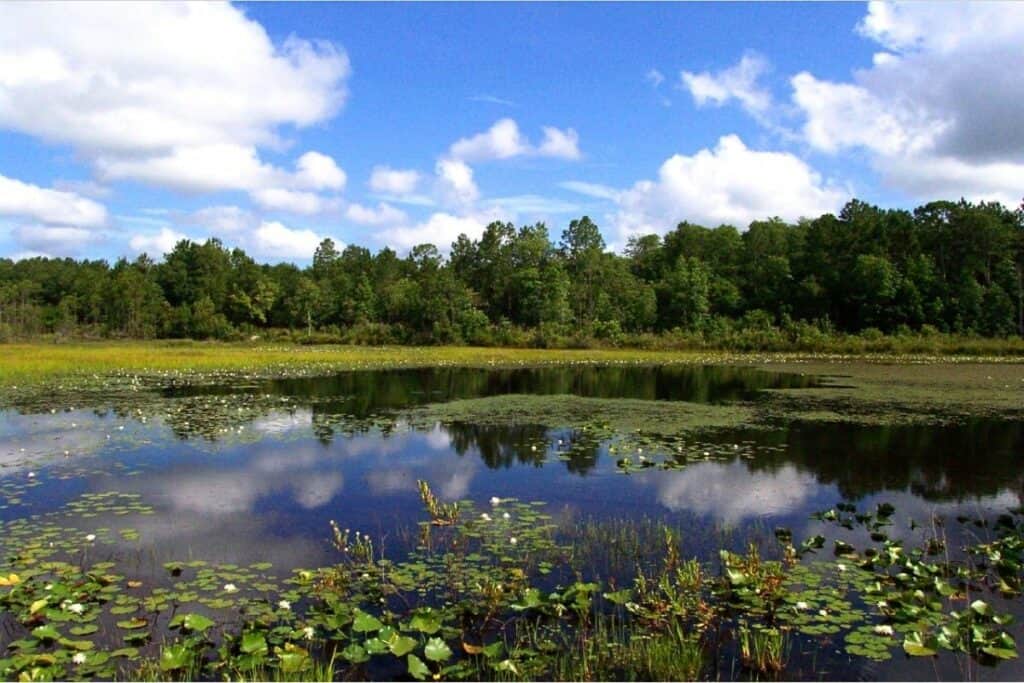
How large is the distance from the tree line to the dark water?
43.3 m

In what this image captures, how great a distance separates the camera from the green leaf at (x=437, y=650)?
5.20 meters

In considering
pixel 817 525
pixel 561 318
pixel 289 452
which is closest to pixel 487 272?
pixel 561 318

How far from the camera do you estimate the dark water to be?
882 centimetres

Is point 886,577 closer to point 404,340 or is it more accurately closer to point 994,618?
point 994,618

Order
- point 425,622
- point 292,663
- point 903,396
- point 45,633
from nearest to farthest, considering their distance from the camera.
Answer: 1. point 292,663
2. point 45,633
3. point 425,622
4. point 903,396

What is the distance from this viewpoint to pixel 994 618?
6.05 meters

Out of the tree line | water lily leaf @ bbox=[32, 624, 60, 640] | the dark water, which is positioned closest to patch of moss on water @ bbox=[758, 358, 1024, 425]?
the dark water

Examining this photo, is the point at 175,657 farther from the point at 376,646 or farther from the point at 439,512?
the point at 439,512

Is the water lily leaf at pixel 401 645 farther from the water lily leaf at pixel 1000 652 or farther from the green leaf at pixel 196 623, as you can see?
the water lily leaf at pixel 1000 652

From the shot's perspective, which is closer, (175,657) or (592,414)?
(175,657)

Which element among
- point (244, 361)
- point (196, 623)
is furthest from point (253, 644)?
point (244, 361)

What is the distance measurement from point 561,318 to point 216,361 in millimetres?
35016

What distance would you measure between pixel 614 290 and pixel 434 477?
61.7m

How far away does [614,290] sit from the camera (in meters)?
72.2
